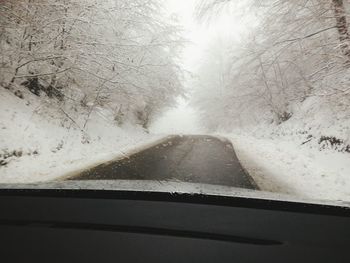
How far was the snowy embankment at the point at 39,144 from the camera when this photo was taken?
8981 millimetres

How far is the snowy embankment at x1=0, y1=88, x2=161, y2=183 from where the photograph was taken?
8981 millimetres

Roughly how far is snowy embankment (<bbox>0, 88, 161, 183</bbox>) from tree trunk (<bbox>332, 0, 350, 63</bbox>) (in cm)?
782

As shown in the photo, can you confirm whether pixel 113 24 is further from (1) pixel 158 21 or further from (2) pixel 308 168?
(2) pixel 308 168

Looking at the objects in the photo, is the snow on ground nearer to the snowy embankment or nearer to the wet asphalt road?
the wet asphalt road

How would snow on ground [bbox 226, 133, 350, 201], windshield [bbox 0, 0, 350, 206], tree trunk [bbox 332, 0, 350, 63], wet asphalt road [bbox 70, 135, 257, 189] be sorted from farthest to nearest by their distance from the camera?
tree trunk [bbox 332, 0, 350, 63] < windshield [bbox 0, 0, 350, 206] < wet asphalt road [bbox 70, 135, 257, 189] < snow on ground [bbox 226, 133, 350, 201]

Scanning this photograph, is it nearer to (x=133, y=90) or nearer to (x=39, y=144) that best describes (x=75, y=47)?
(x=39, y=144)

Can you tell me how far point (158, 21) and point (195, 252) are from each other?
61.1 ft

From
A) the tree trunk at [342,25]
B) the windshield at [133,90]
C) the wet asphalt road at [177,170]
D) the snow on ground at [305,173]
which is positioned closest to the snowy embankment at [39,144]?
the windshield at [133,90]

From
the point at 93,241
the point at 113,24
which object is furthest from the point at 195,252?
the point at 113,24

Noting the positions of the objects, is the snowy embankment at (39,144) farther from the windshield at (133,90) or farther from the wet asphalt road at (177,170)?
the wet asphalt road at (177,170)

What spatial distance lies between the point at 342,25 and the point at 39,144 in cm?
1013

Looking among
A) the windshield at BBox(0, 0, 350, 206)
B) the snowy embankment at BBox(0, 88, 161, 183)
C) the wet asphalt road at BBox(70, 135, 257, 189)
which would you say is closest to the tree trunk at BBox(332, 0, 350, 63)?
the windshield at BBox(0, 0, 350, 206)

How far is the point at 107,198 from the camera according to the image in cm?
273

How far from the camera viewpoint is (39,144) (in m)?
11.6
